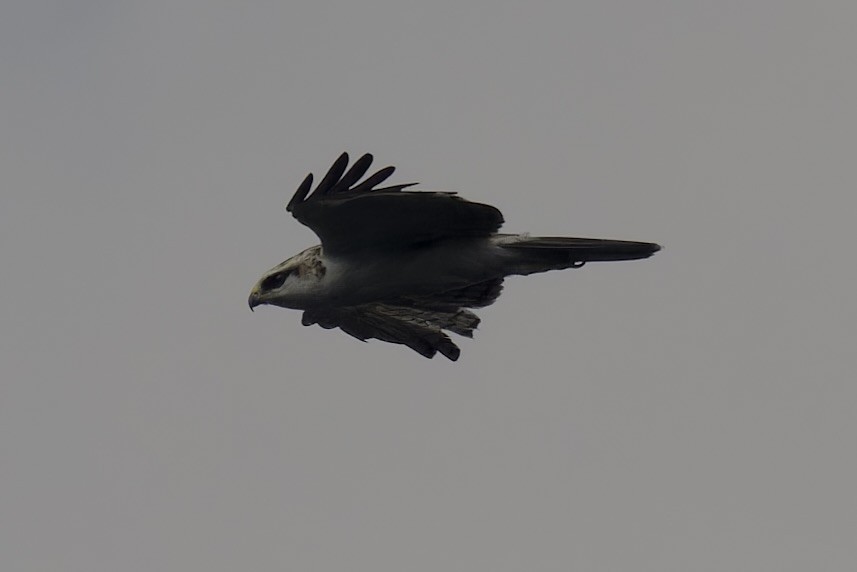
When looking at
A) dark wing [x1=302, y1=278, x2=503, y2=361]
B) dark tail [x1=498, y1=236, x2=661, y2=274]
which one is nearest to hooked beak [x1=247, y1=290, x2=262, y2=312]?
dark wing [x1=302, y1=278, x2=503, y2=361]

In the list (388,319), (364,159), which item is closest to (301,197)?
(364,159)

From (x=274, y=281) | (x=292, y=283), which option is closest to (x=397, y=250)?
(x=292, y=283)

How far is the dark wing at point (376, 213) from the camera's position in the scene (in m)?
17.3

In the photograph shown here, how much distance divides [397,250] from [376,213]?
33.2 inches

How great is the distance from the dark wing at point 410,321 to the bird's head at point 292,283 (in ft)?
3.51

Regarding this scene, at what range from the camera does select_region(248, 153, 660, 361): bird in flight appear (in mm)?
17359

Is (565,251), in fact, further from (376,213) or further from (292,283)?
(292,283)

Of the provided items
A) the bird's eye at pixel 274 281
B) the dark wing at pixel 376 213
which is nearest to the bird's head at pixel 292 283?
the bird's eye at pixel 274 281

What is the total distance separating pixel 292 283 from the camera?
18891 mm

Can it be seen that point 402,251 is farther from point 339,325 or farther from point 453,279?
point 339,325

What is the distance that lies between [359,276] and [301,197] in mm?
1447

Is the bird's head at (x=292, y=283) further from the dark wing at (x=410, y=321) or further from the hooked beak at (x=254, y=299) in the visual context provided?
the dark wing at (x=410, y=321)

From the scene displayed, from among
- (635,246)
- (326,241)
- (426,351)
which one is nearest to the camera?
(635,246)

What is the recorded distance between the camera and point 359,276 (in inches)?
727
